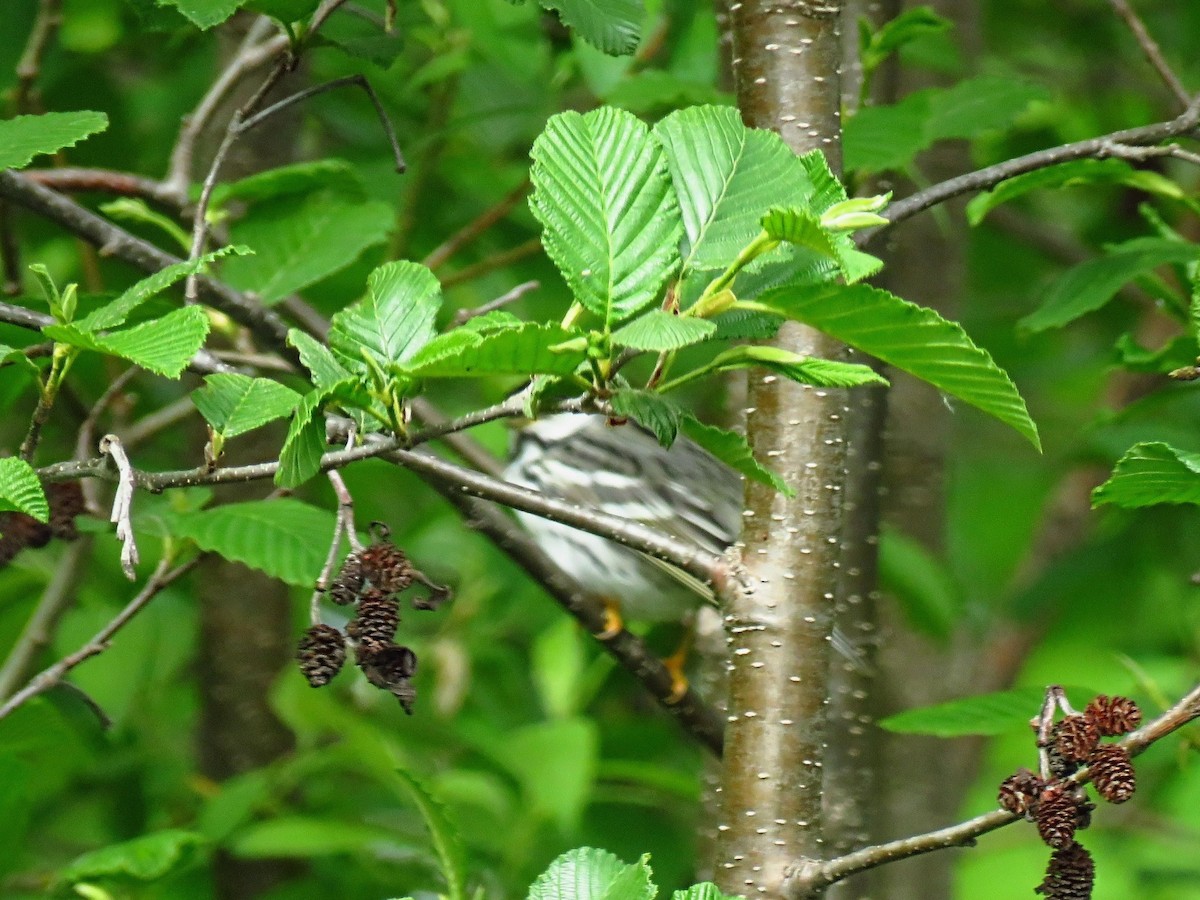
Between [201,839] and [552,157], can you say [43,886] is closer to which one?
[201,839]

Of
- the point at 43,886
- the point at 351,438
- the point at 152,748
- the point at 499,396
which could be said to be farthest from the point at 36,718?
the point at 152,748

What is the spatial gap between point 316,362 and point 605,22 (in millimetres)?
428

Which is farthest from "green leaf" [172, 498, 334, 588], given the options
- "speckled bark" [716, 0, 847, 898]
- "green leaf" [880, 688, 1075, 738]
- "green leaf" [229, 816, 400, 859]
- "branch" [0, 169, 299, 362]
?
"green leaf" [229, 816, 400, 859]

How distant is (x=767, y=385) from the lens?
1123 millimetres

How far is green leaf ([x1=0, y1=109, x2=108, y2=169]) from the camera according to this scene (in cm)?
102

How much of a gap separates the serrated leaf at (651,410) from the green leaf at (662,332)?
42 mm

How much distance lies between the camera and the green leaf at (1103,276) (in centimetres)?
143

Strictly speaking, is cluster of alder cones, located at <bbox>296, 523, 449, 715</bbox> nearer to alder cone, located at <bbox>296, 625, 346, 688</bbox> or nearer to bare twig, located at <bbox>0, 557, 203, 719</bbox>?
alder cone, located at <bbox>296, 625, 346, 688</bbox>

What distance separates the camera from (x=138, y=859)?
59.1 inches

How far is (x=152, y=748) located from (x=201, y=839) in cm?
127

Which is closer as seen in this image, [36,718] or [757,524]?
[757,524]

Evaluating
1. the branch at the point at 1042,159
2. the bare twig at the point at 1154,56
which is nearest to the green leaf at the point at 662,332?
the branch at the point at 1042,159

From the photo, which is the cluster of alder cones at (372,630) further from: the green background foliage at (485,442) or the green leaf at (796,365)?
the green leaf at (796,365)

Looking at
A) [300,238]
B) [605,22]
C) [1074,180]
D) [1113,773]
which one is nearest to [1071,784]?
[1113,773]
